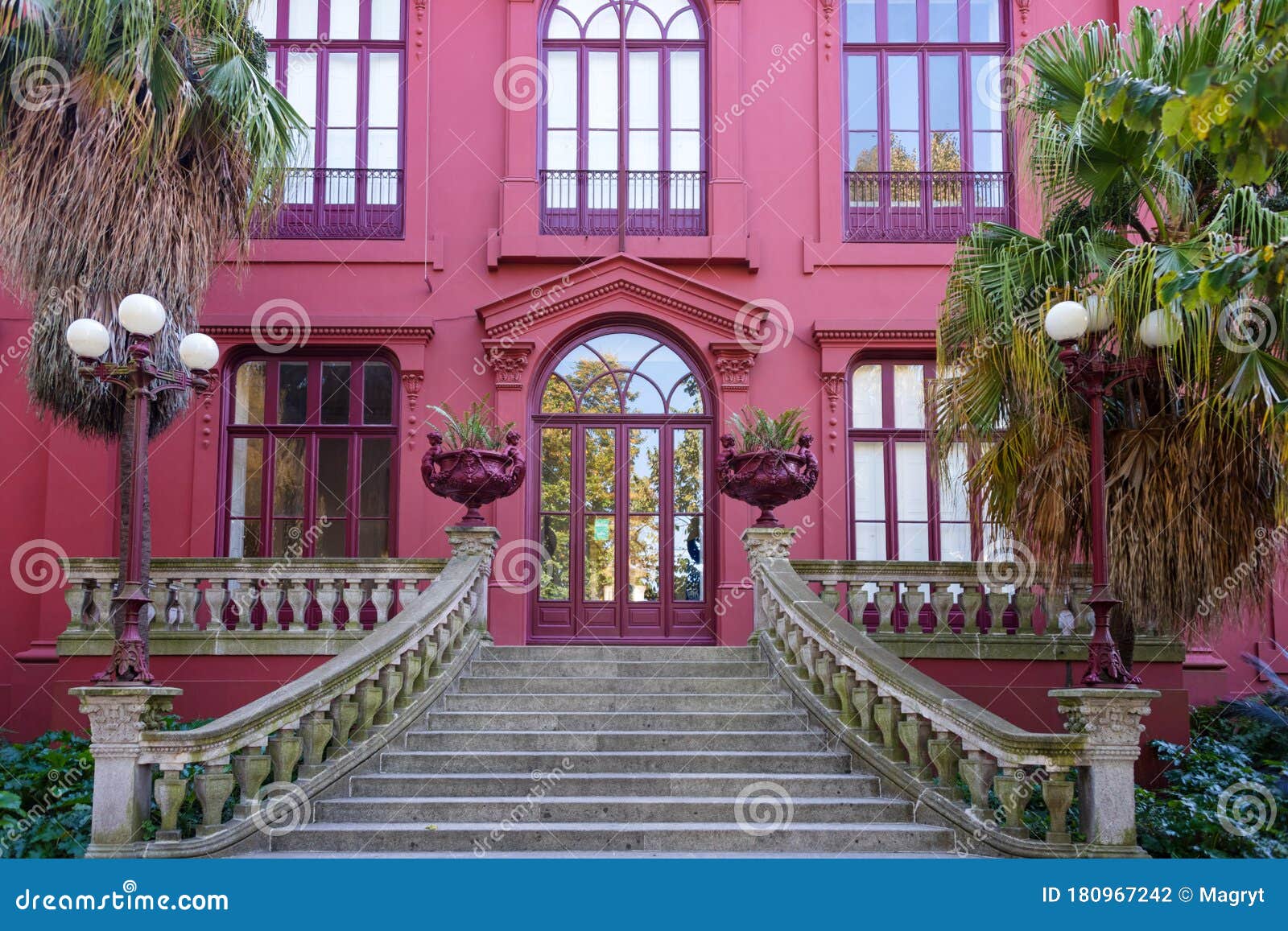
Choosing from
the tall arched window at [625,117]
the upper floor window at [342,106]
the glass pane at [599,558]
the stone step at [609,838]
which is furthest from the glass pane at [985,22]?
the stone step at [609,838]

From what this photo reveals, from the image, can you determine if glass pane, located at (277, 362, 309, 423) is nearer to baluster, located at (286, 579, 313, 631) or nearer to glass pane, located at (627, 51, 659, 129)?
baluster, located at (286, 579, 313, 631)

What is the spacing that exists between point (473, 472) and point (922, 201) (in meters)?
6.84

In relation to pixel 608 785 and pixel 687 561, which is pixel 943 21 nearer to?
pixel 687 561

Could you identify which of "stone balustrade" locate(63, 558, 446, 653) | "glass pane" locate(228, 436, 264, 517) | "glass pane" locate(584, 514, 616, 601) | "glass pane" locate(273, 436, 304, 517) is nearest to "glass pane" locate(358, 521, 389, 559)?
"glass pane" locate(273, 436, 304, 517)

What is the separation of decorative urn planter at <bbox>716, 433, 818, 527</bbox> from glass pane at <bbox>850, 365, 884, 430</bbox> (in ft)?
10.4

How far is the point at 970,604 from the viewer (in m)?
11.0

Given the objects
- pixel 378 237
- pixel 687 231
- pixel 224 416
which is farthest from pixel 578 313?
pixel 224 416

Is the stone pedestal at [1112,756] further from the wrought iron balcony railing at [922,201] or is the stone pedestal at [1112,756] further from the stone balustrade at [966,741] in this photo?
the wrought iron balcony railing at [922,201]

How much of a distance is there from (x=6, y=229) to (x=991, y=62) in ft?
35.8

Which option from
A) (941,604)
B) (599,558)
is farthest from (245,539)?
(941,604)

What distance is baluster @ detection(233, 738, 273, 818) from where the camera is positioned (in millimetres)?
7941

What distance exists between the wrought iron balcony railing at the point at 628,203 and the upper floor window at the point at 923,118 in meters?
1.84

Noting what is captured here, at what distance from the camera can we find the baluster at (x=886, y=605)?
11.0 m

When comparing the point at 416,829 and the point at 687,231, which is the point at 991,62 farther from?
the point at 416,829
